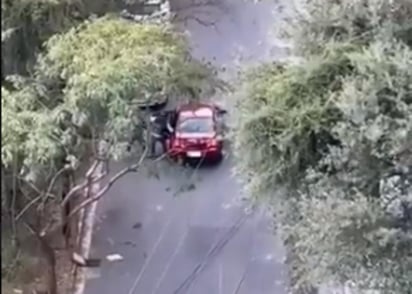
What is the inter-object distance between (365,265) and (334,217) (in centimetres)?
52

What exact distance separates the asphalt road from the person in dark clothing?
0.42m

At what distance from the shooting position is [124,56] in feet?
25.2

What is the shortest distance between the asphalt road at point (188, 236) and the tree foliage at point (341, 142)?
1.00 m

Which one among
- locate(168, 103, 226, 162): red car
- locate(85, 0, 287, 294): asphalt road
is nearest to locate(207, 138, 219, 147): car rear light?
locate(168, 103, 226, 162): red car

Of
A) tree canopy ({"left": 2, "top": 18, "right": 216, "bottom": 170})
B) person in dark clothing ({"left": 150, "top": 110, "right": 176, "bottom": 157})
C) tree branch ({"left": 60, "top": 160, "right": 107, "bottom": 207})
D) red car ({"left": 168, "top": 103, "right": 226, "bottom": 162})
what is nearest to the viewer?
tree canopy ({"left": 2, "top": 18, "right": 216, "bottom": 170})

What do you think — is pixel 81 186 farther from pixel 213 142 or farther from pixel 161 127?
pixel 213 142

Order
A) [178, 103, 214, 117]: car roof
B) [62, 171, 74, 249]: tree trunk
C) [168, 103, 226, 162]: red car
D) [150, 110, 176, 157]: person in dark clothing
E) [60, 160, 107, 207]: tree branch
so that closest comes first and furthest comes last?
[62, 171, 74, 249]: tree trunk < [60, 160, 107, 207]: tree branch < [150, 110, 176, 157]: person in dark clothing < [178, 103, 214, 117]: car roof < [168, 103, 226, 162]: red car

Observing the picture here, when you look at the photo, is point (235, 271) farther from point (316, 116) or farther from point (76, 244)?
point (316, 116)

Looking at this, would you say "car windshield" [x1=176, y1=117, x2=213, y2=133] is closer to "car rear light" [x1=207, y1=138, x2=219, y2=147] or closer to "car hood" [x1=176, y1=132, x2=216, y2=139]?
"car hood" [x1=176, y1=132, x2=216, y2=139]

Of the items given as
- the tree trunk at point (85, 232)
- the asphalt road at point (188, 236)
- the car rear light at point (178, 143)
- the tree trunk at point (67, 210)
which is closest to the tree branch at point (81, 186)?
the tree trunk at point (67, 210)

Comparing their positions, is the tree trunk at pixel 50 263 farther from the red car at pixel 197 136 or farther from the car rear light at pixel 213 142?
the car rear light at pixel 213 142

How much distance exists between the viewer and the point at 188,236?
1084cm

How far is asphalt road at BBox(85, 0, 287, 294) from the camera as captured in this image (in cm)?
1000

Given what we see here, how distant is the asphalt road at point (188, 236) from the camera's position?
10000mm
